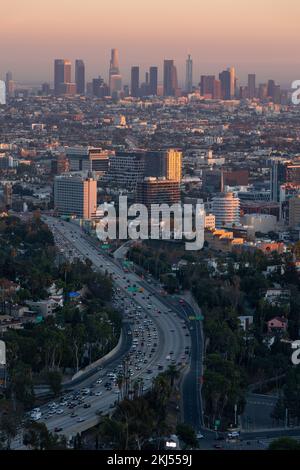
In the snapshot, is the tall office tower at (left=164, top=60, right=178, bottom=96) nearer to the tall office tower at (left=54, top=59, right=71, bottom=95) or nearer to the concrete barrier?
the tall office tower at (left=54, top=59, right=71, bottom=95)

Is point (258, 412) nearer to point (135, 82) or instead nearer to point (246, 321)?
point (246, 321)

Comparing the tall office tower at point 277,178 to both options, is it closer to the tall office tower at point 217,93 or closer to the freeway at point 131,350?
the freeway at point 131,350

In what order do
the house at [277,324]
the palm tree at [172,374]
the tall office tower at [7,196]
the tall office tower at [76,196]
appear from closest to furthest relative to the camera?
the palm tree at [172,374] < the house at [277,324] < the tall office tower at [76,196] < the tall office tower at [7,196]

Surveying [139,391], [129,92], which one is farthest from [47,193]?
[129,92]

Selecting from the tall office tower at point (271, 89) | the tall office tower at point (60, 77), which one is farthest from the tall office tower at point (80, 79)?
the tall office tower at point (271, 89)

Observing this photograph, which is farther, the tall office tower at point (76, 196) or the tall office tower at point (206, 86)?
the tall office tower at point (206, 86)
